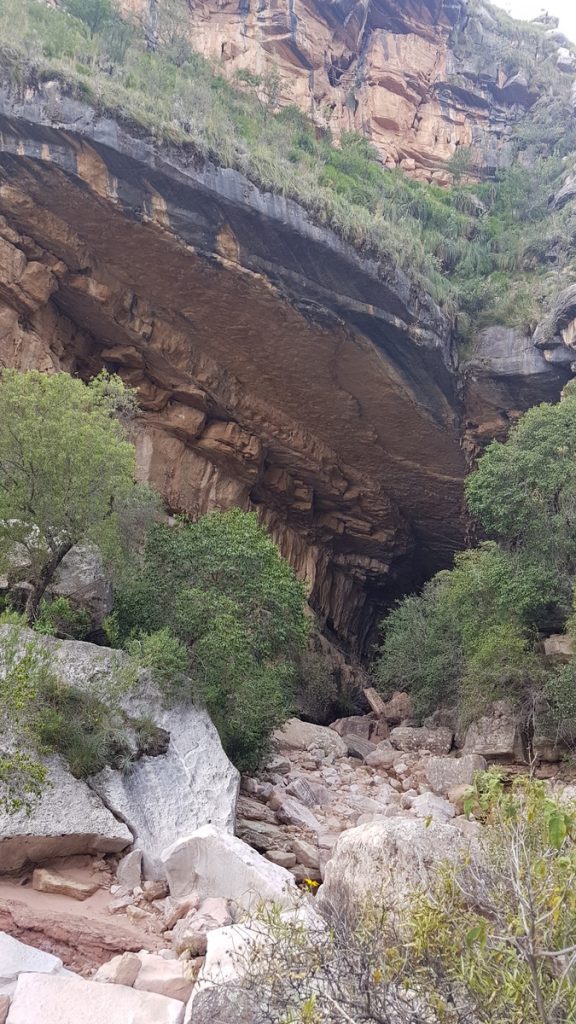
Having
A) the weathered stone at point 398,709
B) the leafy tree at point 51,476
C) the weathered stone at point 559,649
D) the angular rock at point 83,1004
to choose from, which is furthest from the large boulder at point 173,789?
the weathered stone at point 398,709

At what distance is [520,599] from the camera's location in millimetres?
12500

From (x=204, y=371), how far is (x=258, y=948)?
1704cm

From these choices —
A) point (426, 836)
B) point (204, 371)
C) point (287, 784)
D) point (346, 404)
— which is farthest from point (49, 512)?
point (346, 404)

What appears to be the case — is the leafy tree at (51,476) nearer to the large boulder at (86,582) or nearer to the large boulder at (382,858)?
the large boulder at (86,582)

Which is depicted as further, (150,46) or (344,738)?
(150,46)

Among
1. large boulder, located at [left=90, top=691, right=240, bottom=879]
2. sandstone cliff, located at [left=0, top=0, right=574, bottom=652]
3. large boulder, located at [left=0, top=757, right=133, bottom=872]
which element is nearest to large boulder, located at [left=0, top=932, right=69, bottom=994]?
large boulder, located at [left=0, top=757, right=133, bottom=872]

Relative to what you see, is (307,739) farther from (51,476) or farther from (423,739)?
(51,476)

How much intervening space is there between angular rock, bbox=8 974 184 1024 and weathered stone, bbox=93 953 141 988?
0.80 ft

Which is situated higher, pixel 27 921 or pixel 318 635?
pixel 318 635

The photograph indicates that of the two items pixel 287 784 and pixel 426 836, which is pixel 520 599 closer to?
pixel 287 784

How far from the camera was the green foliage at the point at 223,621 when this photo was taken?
30.7 ft

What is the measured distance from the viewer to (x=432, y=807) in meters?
8.97

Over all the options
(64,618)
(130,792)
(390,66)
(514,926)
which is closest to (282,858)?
(130,792)

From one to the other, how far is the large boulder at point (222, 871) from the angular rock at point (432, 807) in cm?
377
